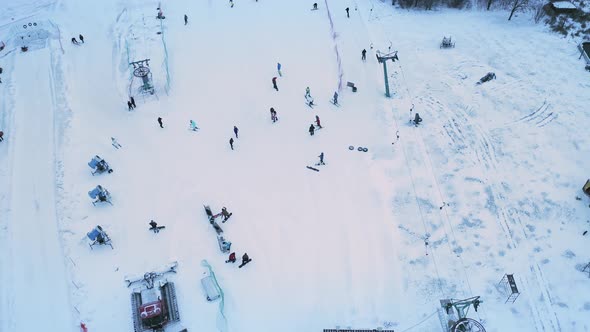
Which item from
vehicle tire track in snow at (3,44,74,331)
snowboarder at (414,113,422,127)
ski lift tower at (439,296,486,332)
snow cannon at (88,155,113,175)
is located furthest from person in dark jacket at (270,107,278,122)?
ski lift tower at (439,296,486,332)

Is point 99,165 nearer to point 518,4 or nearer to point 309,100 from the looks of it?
point 309,100

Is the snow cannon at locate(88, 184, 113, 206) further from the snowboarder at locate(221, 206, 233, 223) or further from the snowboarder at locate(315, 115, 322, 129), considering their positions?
the snowboarder at locate(315, 115, 322, 129)

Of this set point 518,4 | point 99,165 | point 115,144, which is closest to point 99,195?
point 99,165

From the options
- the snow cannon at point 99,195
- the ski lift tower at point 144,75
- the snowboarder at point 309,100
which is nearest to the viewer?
the snow cannon at point 99,195

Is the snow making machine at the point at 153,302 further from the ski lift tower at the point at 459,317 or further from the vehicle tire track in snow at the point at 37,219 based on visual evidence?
the ski lift tower at the point at 459,317

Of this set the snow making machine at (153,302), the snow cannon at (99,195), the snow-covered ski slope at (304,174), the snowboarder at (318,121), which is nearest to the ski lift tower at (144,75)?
the snow-covered ski slope at (304,174)

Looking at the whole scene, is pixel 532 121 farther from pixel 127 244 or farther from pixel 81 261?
pixel 81 261

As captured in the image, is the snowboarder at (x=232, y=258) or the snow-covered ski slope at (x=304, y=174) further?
the snowboarder at (x=232, y=258)
